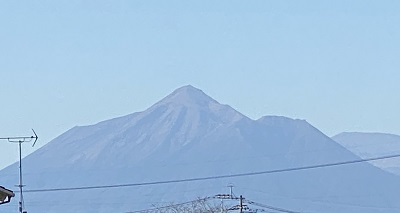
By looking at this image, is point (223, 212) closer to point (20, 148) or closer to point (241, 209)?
point (241, 209)

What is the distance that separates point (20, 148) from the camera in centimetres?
4462

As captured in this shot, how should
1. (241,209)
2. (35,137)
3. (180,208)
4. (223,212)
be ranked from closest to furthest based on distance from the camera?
1. (35,137)
2. (241,209)
3. (223,212)
4. (180,208)

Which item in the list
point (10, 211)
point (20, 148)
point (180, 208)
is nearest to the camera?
A: point (20, 148)

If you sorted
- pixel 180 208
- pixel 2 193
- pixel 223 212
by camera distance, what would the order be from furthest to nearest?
pixel 180 208, pixel 223 212, pixel 2 193

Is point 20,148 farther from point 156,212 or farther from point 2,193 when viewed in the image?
point 156,212

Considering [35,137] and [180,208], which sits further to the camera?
[180,208]

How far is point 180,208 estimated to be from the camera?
3511 inches

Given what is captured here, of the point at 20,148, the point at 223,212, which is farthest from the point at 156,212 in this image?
the point at 20,148

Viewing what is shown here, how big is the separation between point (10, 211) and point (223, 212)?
129 meters

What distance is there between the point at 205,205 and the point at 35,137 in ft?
163

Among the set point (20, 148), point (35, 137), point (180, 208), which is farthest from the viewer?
point (180, 208)

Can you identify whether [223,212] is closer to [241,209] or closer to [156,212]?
[241,209]

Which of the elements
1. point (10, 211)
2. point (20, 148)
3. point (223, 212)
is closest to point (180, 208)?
point (223, 212)

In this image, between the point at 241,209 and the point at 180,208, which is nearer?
the point at 241,209
